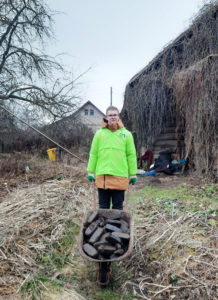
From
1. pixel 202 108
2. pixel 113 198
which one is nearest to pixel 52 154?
pixel 202 108

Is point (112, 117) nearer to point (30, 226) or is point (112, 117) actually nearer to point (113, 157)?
point (113, 157)

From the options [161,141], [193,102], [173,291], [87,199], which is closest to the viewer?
[173,291]

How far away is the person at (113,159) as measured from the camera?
2861mm

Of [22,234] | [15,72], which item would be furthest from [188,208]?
[15,72]

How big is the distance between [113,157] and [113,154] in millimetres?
40

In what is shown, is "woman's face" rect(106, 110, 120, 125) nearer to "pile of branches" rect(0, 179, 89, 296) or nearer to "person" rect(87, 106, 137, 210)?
"person" rect(87, 106, 137, 210)

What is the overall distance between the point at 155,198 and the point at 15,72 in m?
9.04

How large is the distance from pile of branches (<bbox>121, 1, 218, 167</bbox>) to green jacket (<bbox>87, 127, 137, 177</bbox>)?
140 inches

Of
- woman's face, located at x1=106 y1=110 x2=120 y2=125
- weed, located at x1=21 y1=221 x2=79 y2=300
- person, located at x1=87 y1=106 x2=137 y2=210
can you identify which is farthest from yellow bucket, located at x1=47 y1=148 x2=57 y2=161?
woman's face, located at x1=106 y1=110 x2=120 y2=125

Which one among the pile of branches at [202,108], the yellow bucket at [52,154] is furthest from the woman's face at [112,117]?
the yellow bucket at [52,154]

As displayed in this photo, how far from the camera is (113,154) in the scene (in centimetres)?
286

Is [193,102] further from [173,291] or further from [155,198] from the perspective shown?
[173,291]

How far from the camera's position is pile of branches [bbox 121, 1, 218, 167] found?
243 inches

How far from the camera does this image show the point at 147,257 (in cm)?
280
